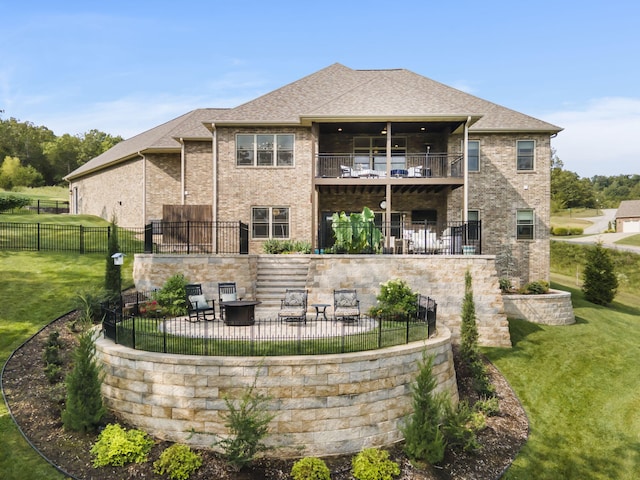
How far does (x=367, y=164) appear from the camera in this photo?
67.6 ft

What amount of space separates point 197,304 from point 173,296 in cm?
123

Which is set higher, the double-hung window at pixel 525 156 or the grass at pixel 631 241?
the double-hung window at pixel 525 156

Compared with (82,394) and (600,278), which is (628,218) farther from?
(82,394)

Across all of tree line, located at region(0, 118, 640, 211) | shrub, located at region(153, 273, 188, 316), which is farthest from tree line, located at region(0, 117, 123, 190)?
shrub, located at region(153, 273, 188, 316)

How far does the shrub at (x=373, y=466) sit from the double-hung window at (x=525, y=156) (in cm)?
1723

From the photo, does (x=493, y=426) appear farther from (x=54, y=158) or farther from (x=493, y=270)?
(x=54, y=158)

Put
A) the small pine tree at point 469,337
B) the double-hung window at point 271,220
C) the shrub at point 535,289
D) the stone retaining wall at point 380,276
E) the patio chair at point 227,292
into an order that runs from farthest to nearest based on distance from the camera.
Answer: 1. the double-hung window at point 271,220
2. the shrub at point 535,289
3. the stone retaining wall at point 380,276
4. the patio chair at point 227,292
5. the small pine tree at point 469,337

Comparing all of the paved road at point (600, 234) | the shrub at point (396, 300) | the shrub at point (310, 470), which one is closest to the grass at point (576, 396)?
the shrub at point (396, 300)

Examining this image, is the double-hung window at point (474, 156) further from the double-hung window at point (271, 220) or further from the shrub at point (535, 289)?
the double-hung window at point (271, 220)

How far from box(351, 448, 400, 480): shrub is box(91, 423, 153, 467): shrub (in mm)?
4308

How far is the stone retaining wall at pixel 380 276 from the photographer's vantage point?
14.4 metres

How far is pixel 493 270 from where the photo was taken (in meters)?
14.6

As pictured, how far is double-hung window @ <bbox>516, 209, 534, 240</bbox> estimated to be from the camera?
20.7m

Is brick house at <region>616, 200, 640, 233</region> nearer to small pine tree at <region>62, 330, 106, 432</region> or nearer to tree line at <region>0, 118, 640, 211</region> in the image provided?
tree line at <region>0, 118, 640, 211</region>
